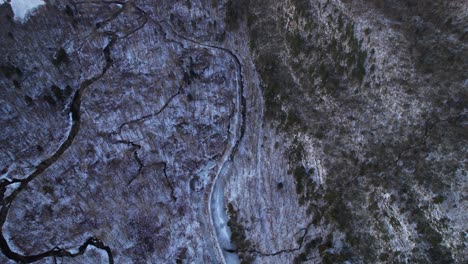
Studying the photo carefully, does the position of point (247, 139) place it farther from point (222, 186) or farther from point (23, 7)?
point (23, 7)

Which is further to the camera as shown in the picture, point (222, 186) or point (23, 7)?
point (23, 7)

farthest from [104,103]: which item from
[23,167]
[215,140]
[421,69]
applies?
[421,69]

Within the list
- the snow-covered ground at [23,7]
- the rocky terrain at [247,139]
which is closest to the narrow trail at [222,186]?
the rocky terrain at [247,139]

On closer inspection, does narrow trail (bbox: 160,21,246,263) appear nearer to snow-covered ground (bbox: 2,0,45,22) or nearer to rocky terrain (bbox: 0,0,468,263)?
rocky terrain (bbox: 0,0,468,263)

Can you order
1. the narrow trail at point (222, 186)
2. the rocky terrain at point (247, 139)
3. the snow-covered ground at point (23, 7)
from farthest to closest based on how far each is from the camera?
the snow-covered ground at point (23, 7), the narrow trail at point (222, 186), the rocky terrain at point (247, 139)

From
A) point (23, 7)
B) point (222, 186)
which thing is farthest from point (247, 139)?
point (23, 7)

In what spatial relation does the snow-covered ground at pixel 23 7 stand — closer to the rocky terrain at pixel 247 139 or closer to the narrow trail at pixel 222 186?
the rocky terrain at pixel 247 139

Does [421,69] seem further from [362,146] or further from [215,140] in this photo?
[215,140]

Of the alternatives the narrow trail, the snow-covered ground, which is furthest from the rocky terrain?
the snow-covered ground
